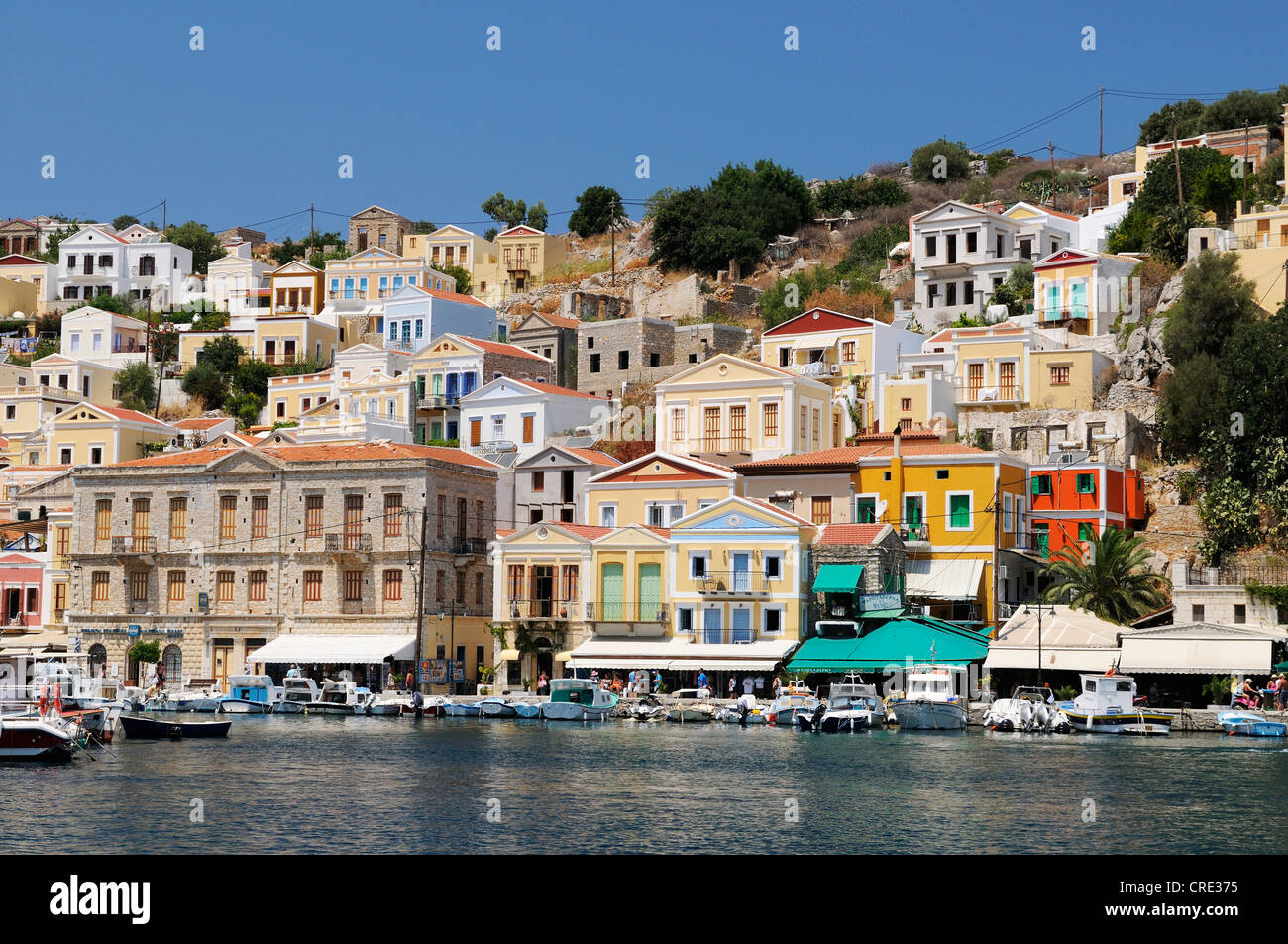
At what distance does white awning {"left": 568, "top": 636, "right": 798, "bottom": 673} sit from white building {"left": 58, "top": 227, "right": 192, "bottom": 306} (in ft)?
248

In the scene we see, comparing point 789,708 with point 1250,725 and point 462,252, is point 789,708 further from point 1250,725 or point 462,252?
point 462,252

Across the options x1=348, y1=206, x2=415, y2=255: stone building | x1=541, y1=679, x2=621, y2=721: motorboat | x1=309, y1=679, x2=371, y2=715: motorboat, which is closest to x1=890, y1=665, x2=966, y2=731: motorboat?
x1=541, y1=679, x2=621, y2=721: motorboat

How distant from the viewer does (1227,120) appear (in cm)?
11069

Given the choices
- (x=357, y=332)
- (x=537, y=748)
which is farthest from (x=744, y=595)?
(x=357, y=332)

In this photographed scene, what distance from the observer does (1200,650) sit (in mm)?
51719

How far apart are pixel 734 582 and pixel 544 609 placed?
8840 mm

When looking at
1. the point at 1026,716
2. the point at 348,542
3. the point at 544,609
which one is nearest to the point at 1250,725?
the point at 1026,716

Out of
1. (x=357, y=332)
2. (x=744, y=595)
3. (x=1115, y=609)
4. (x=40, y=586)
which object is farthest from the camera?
(x=357, y=332)

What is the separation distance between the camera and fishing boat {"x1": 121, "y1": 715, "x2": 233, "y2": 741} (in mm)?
48375

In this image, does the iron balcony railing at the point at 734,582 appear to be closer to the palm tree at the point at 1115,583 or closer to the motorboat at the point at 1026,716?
the palm tree at the point at 1115,583

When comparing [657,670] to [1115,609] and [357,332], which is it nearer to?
[1115,609]

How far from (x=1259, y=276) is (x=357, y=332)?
2477 inches

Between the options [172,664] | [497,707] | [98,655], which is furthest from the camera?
[98,655]

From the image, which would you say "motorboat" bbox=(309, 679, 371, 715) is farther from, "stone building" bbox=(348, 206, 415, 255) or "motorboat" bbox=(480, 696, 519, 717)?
"stone building" bbox=(348, 206, 415, 255)
